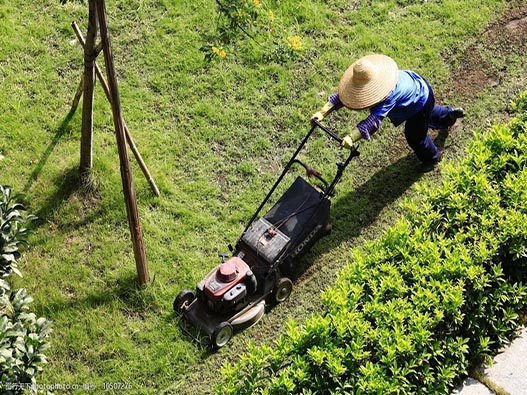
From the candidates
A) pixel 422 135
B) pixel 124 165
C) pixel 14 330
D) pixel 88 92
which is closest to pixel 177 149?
pixel 88 92

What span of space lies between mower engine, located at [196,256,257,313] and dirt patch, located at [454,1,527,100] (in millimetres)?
3324

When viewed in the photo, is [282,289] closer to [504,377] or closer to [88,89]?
[504,377]

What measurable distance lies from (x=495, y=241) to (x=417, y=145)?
1854mm

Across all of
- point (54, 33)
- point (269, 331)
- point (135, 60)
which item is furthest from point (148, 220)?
point (54, 33)

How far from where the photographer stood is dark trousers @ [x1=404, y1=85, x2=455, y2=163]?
662cm

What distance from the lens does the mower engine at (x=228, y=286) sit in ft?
18.8

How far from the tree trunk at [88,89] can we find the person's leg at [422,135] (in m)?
2.93

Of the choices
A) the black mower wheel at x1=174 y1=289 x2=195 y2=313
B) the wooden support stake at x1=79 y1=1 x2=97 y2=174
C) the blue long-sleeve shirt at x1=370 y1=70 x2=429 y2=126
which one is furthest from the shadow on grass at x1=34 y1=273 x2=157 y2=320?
the blue long-sleeve shirt at x1=370 y1=70 x2=429 y2=126

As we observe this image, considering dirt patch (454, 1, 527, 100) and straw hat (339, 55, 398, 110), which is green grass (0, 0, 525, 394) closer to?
dirt patch (454, 1, 527, 100)

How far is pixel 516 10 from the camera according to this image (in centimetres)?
827

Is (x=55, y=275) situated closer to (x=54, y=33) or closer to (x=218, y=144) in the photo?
(x=218, y=144)

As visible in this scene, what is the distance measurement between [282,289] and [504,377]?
1959 millimetres

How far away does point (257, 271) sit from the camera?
5918mm

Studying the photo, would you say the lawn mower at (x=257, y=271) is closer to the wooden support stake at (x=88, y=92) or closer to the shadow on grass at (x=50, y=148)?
the wooden support stake at (x=88, y=92)
